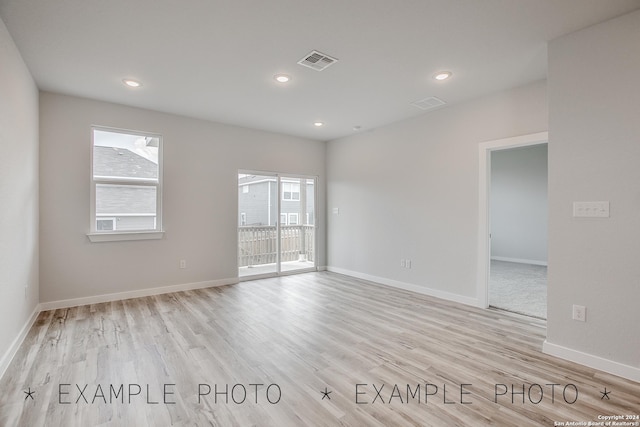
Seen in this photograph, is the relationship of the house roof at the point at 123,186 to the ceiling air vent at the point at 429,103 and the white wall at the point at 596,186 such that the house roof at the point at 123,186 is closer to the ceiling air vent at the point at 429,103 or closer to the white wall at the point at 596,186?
the ceiling air vent at the point at 429,103

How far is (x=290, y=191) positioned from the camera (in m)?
6.07

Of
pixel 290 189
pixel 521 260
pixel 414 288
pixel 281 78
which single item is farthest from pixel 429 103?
pixel 521 260

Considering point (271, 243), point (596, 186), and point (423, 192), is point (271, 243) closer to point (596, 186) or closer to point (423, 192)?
point (423, 192)

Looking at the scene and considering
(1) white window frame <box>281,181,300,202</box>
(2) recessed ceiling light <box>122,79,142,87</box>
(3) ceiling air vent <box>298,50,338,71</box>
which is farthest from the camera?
(1) white window frame <box>281,181,300,202</box>

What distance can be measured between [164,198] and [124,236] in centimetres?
76

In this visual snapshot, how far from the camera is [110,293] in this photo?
4129 millimetres

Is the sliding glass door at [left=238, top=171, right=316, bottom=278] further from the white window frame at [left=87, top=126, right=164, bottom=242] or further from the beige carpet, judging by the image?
the beige carpet

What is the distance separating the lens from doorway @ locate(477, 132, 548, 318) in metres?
3.80

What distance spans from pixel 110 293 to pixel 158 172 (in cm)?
184

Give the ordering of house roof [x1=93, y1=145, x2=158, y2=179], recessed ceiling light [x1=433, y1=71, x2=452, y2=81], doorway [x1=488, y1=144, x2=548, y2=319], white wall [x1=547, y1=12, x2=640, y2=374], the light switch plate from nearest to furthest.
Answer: white wall [x1=547, y1=12, x2=640, y2=374], the light switch plate, recessed ceiling light [x1=433, y1=71, x2=452, y2=81], house roof [x1=93, y1=145, x2=158, y2=179], doorway [x1=488, y1=144, x2=548, y2=319]

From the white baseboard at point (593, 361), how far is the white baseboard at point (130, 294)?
14.3 feet

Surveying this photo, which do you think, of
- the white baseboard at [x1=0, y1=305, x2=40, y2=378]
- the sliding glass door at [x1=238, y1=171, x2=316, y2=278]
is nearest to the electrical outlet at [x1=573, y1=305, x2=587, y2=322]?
the sliding glass door at [x1=238, y1=171, x2=316, y2=278]

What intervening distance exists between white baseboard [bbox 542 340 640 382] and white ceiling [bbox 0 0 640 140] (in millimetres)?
2646

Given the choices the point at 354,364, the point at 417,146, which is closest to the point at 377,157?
the point at 417,146
